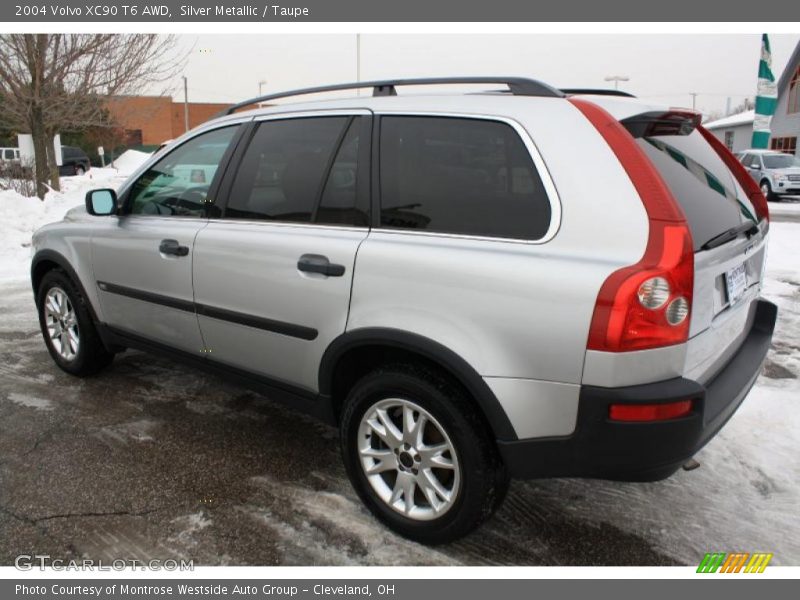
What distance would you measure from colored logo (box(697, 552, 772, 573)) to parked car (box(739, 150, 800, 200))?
67.8 ft

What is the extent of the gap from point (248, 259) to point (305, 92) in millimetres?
929

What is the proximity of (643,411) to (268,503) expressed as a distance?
171 cm

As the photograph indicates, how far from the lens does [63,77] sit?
13.1 m

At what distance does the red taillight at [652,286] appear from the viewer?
1.98 metres

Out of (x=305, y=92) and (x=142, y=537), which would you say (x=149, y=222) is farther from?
(x=142, y=537)

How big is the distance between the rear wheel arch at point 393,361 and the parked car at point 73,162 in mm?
33878

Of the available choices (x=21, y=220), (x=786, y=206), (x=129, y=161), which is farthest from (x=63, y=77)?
(x=129, y=161)

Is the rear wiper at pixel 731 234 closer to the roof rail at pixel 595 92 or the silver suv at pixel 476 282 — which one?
the silver suv at pixel 476 282

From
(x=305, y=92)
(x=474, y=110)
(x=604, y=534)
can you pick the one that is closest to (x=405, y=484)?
(x=604, y=534)

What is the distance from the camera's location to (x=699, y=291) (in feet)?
7.02

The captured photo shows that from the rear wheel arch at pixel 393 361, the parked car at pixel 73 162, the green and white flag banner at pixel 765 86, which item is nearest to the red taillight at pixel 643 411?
the rear wheel arch at pixel 393 361

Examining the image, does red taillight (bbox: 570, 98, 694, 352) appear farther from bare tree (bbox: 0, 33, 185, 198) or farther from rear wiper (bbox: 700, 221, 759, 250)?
bare tree (bbox: 0, 33, 185, 198)

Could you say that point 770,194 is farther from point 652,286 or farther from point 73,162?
point 73,162

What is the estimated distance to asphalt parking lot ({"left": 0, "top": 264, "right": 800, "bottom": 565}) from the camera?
2.55 m
